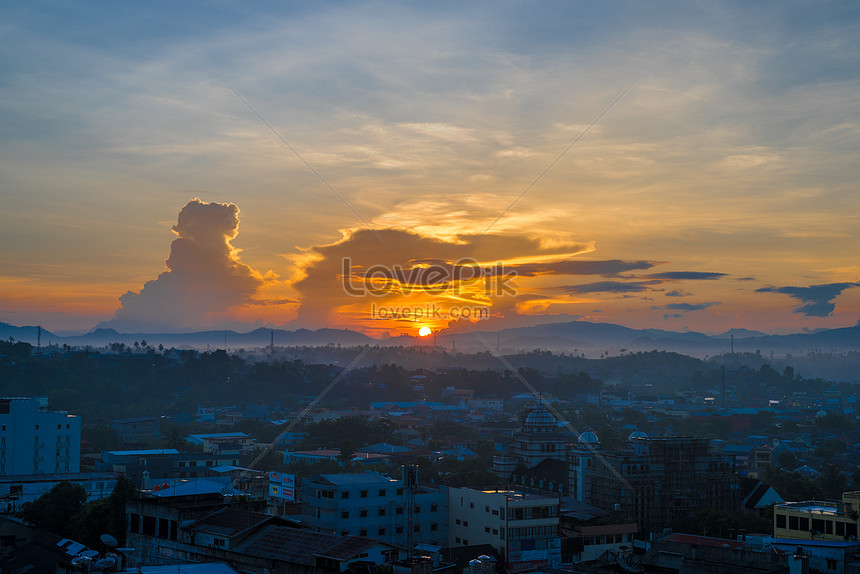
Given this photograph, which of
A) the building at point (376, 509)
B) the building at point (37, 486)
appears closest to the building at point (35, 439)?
the building at point (37, 486)

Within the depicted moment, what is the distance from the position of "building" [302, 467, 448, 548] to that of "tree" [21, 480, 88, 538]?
10189mm

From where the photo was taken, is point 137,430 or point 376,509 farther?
point 137,430

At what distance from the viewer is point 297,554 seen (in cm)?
2502

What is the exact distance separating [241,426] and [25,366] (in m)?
37.3

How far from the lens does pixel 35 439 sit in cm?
6231

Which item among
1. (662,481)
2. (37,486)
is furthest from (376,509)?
(662,481)

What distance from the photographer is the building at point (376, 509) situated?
3881 centimetres

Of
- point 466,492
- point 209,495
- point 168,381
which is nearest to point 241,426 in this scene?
point 168,381

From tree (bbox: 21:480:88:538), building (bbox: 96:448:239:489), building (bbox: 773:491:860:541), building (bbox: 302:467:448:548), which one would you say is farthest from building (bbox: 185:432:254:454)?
building (bbox: 773:491:860:541)

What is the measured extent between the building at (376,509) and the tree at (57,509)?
1019 cm

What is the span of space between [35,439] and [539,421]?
36078 millimetres

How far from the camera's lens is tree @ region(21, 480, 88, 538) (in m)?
38.5

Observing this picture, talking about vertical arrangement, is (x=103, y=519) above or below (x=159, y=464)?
above

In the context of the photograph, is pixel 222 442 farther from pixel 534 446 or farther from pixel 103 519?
pixel 103 519
